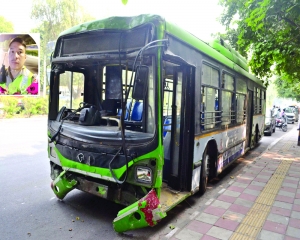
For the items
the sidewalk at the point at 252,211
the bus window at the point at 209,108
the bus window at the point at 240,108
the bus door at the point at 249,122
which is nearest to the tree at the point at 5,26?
the bus door at the point at 249,122

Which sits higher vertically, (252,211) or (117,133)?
(117,133)

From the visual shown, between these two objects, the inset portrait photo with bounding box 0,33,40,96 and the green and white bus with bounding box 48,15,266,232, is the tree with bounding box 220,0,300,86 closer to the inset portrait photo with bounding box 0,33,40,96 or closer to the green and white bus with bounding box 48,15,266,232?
the green and white bus with bounding box 48,15,266,232

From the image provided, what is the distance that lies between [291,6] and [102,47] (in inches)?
210

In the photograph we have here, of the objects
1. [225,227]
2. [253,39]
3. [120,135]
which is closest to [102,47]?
[120,135]

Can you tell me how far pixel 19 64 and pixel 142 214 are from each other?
23734 mm

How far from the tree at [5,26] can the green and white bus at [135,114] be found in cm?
3498

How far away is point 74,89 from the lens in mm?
4688

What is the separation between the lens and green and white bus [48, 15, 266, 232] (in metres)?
3.19

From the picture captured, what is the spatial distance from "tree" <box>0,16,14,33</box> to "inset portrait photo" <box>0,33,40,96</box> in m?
13.5

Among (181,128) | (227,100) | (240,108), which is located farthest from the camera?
(240,108)

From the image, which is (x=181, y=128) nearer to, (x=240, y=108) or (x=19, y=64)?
(x=240, y=108)

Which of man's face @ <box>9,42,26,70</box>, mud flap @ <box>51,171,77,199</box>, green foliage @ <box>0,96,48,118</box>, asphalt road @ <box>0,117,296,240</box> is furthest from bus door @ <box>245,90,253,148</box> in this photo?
man's face @ <box>9,42,26,70</box>

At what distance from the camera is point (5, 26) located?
3394cm

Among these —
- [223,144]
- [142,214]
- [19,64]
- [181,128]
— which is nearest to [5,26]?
[19,64]
